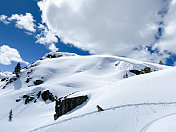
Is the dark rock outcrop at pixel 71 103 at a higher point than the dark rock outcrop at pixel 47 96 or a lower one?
lower

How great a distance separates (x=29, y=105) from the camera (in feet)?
175

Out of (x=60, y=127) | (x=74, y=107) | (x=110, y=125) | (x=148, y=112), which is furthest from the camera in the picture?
(x=74, y=107)

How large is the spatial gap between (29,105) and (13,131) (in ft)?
79.3

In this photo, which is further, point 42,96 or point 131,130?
point 42,96

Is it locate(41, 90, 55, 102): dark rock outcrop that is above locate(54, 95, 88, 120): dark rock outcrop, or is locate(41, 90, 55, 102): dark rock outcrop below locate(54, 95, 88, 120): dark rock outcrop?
above

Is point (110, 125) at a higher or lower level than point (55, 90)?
lower

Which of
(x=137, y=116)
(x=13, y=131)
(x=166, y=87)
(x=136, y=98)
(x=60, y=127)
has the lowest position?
(x=13, y=131)

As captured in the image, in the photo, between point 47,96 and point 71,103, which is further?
point 47,96

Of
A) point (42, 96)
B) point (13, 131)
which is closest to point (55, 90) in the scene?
→ point (42, 96)

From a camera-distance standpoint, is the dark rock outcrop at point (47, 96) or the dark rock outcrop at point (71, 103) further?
the dark rock outcrop at point (47, 96)

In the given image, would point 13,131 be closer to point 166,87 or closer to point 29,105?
point 29,105

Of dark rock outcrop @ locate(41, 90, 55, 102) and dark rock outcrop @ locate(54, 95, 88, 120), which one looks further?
dark rock outcrop @ locate(41, 90, 55, 102)

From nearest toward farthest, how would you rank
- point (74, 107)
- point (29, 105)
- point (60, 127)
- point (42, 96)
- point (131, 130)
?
point (131, 130) → point (60, 127) → point (74, 107) → point (29, 105) → point (42, 96)

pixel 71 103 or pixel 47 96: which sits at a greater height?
pixel 47 96
